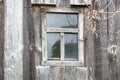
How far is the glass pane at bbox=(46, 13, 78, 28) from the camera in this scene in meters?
4.50

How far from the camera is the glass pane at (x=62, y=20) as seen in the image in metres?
4.50

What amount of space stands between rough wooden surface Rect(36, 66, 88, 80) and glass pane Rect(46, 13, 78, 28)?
0.56m

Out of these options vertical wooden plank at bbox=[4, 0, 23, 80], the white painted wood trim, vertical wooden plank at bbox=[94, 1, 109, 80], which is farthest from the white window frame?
vertical wooden plank at bbox=[4, 0, 23, 80]

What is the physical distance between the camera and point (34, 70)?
439 centimetres

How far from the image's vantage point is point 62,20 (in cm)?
453

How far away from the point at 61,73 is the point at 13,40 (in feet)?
2.39

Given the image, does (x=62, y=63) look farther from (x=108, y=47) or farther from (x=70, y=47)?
(x=108, y=47)

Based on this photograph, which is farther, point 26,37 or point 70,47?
point 70,47

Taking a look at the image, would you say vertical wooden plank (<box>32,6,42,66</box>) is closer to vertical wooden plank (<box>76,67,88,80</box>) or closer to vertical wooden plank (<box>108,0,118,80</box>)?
vertical wooden plank (<box>76,67,88,80</box>)

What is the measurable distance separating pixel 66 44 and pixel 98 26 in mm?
475

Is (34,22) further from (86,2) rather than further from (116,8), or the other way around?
(116,8)

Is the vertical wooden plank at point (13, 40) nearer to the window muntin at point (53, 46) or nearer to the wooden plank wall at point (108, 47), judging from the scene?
the window muntin at point (53, 46)

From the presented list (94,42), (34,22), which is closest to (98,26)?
(94,42)

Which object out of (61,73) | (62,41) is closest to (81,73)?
(61,73)
